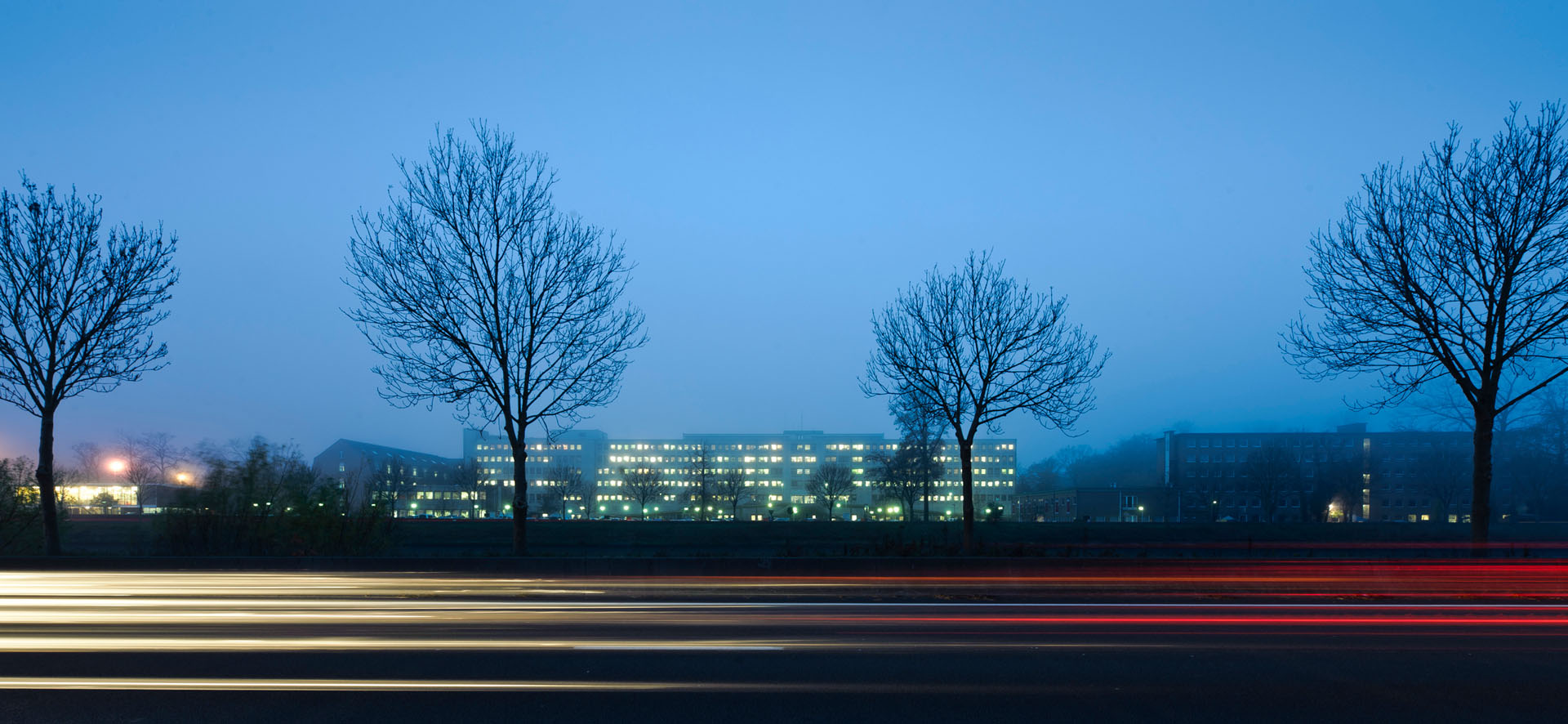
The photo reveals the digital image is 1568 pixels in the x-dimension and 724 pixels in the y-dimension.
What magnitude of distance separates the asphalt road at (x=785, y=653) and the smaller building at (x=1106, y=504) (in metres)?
87.0

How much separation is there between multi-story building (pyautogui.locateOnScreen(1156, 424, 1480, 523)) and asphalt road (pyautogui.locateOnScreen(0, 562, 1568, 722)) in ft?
242

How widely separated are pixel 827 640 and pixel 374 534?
18355 mm

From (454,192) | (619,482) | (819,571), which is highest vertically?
(454,192)

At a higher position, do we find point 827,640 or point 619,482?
point 827,640

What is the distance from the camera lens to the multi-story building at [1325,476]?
264 feet

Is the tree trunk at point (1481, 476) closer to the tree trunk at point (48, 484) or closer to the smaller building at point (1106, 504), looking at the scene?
the tree trunk at point (48, 484)

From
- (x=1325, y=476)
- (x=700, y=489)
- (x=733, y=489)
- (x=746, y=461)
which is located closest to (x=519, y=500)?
(x=1325, y=476)

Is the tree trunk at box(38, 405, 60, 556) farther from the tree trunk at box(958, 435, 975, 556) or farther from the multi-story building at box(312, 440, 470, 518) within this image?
the multi-story building at box(312, 440, 470, 518)

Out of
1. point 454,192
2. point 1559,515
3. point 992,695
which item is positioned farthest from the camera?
point 1559,515

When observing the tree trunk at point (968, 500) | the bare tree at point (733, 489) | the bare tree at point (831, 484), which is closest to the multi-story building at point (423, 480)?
the bare tree at point (733, 489)

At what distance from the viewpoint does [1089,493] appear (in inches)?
4021

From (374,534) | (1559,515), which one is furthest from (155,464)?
(1559,515)

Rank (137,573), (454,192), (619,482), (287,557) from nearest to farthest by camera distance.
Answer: (137,573) → (287,557) → (454,192) → (619,482)

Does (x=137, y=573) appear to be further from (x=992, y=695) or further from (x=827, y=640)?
(x=992, y=695)
